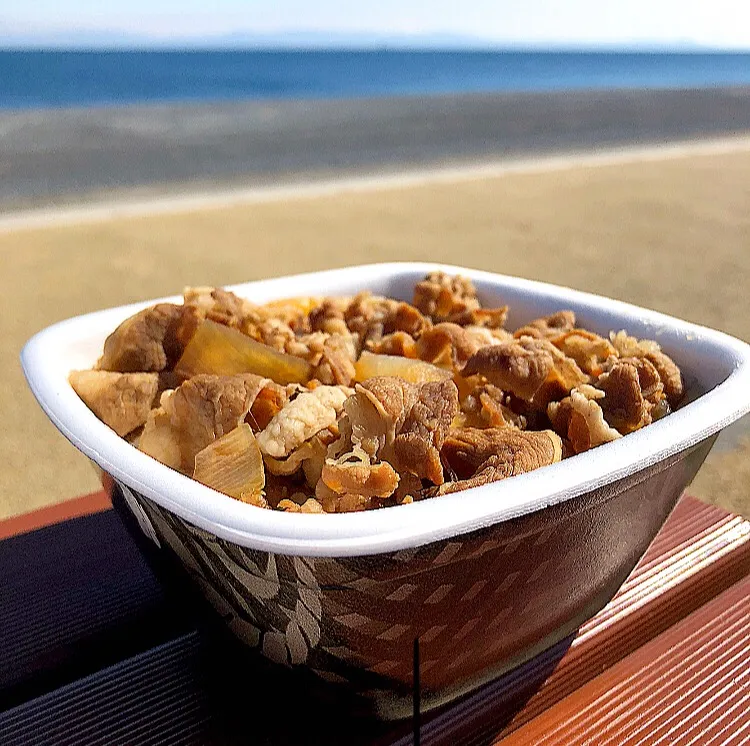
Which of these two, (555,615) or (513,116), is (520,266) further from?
(513,116)

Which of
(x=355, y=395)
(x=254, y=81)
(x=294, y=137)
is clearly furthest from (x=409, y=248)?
(x=254, y=81)

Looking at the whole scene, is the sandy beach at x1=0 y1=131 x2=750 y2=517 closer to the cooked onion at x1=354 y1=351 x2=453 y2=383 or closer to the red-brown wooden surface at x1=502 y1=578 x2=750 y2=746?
the red-brown wooden surface at x1=502 y1=578 x2=750 y2=746

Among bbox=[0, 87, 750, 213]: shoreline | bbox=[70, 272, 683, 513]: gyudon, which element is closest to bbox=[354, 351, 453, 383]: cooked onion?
bbox=[70, 272, 683, 513]: gyudon

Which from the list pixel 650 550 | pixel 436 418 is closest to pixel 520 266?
pixel 650 550

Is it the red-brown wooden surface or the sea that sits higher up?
the red-brown wooden surface

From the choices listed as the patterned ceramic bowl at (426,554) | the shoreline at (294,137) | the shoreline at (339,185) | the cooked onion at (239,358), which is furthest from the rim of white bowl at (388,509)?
the shoreline at (294,137)

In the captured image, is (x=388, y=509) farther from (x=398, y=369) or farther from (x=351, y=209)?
(x=351, y=209)
